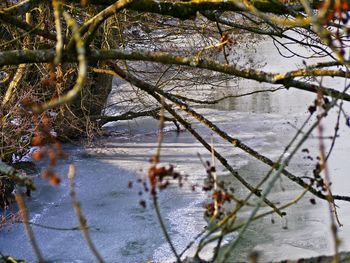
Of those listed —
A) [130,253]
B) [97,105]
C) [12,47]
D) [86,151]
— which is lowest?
[130,253]

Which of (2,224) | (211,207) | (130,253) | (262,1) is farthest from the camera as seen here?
(2,224)

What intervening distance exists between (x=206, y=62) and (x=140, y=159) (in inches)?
298

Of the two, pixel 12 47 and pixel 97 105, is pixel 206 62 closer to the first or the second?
pixel 12 47

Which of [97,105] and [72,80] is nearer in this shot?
[72,80]

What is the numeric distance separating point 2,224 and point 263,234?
111 inches

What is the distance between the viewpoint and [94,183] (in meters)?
8.62

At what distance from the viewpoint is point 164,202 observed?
771 cm

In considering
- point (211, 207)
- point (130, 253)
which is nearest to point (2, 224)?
point (130, 253)

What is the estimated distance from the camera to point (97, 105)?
11062mm

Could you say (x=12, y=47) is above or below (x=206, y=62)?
above

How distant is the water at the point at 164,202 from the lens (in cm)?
623

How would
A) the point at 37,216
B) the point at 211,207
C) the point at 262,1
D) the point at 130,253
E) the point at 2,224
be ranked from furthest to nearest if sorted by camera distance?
the point at 37,216
the point at 2,224
the point at 130,253
the point at 262,1
the point at 211,207

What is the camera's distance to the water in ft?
20.4

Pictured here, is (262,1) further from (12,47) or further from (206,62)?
(12,47)
